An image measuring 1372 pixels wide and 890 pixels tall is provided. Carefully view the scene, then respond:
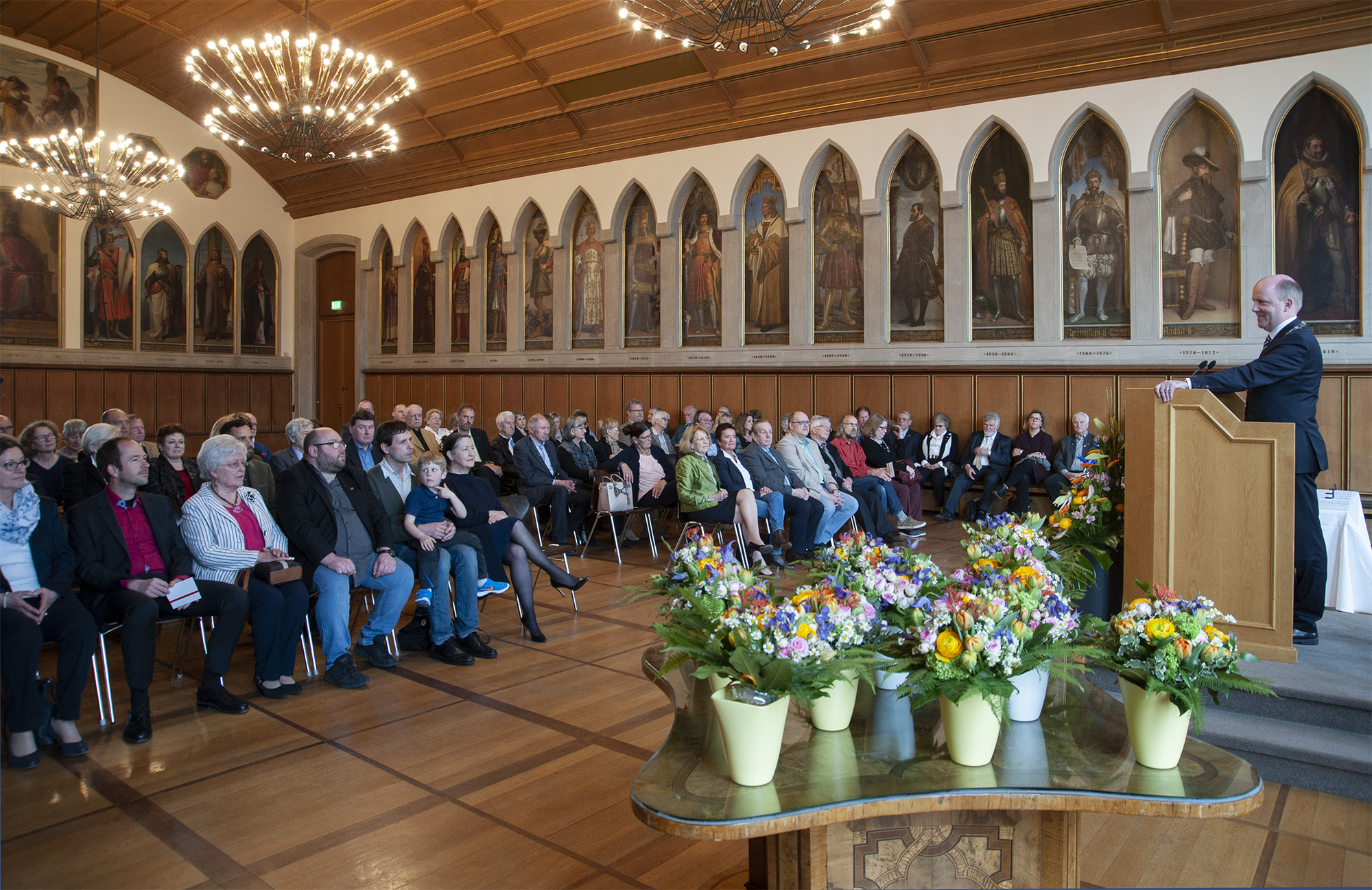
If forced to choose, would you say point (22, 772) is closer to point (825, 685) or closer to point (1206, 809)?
point (825, 685)

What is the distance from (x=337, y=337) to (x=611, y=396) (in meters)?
6.71

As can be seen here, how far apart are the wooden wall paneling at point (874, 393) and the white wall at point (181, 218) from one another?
1145 centimetres

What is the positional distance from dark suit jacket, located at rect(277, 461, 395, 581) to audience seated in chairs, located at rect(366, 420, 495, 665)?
6 cm

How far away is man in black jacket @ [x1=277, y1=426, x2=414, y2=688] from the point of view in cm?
433

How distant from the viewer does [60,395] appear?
46.1 ft

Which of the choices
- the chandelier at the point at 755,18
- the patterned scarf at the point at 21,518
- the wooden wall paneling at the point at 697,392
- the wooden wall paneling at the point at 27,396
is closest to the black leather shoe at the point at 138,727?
A: the patterned scarf at the point at 21,518

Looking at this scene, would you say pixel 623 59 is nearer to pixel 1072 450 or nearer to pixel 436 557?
pixel 1072 450

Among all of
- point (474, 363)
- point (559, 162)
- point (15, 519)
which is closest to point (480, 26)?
point (559, 162)

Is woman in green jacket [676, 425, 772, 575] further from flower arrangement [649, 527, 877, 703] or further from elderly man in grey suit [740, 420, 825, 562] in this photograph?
flower arrangement [649, 527, 877, 703]

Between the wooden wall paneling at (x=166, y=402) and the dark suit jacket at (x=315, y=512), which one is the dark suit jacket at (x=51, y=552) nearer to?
the dark suit jacket at (x=315, y=512)

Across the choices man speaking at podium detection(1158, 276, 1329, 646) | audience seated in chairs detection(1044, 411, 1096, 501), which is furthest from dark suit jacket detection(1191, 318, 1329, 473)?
audience seated in chairs detection(1044, 411, 1096, 501)

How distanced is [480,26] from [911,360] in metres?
7.01

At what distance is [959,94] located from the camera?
10148mm

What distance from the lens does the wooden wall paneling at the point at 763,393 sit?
11.7 m
